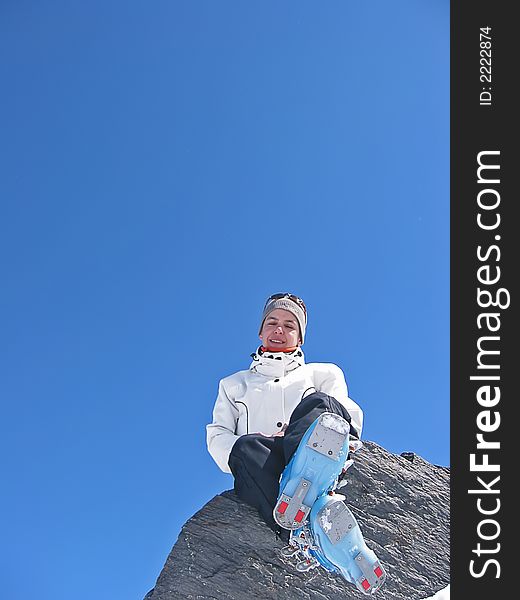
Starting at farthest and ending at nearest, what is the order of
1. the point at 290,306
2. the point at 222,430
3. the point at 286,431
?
the point at 290,306 → the point at 222,430 → the point at 286,431

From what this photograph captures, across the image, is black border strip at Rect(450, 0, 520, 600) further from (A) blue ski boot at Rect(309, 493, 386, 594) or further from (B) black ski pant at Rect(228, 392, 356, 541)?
(B) black ski pant at Rect(228, 392, 356, 541)

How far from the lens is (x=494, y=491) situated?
3.44 m

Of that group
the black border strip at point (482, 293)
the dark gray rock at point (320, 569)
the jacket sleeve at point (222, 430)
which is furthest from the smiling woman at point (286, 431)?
the black border strip at point (482, 293)

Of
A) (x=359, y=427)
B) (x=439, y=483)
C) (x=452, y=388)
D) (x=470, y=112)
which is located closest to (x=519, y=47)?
(x=470, y=112)

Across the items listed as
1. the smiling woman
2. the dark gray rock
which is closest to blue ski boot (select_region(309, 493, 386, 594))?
the smiling woman

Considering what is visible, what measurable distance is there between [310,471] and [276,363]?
4.23ft

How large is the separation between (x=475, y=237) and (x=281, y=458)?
181 cm

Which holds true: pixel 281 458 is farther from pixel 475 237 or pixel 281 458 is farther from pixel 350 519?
pixel 475 237

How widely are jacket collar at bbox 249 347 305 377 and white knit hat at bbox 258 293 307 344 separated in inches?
15.9

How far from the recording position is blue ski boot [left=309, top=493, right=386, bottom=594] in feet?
10.5

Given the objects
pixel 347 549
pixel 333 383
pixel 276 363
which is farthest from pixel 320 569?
pixel 276 363

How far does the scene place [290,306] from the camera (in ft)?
16.2

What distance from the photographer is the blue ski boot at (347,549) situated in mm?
3186

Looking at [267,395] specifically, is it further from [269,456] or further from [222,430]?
[269,456]
